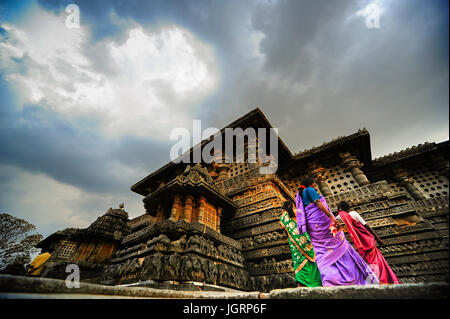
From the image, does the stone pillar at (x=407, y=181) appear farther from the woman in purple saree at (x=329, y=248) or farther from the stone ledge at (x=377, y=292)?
the stone ledge at (x=377, y=292)

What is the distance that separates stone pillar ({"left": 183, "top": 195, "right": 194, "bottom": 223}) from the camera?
4984 mm

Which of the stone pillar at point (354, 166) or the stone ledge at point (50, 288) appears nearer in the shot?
the stone ledge at point (50, 288)

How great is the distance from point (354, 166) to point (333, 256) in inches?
289

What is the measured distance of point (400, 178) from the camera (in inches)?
351

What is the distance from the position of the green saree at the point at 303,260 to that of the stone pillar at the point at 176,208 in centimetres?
292

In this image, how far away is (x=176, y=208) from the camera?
5113 mm

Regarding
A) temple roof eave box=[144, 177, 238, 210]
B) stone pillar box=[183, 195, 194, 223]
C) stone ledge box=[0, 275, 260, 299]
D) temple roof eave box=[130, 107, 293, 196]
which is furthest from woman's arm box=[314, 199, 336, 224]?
temple roof eave box=[130, 107, 293, 196]

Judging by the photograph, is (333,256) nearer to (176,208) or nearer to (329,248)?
(329,248)

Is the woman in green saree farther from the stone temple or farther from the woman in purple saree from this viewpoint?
the stone temple

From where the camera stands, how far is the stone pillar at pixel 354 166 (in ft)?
26.2

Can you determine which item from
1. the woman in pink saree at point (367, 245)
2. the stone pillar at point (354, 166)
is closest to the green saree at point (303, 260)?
the woman in pink saree at point (367, 245)

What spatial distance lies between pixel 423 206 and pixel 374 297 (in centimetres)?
832

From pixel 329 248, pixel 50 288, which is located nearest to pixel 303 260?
pixel 329 248
